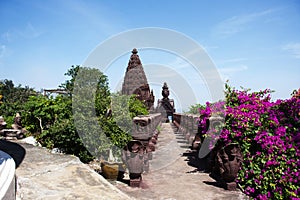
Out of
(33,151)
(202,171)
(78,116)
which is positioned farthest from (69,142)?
(202,171)

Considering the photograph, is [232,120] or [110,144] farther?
[110,144]

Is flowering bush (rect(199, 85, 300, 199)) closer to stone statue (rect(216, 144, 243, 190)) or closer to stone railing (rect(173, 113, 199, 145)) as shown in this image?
stone statue (rect(216, 144, 243, 190))

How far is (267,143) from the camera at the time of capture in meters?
4.57

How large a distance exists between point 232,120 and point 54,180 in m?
3.97

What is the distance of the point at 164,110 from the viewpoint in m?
24.8

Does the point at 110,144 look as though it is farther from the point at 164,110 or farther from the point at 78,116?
the point at 164,110

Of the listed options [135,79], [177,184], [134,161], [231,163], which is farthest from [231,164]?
[135,79]

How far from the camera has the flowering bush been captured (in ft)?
13.9

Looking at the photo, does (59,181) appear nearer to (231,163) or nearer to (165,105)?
(231,163)

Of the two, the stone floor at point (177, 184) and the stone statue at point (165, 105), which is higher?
the stone statue at point (165, 105)

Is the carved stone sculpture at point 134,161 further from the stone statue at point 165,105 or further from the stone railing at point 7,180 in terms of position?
the stone statue at point 165,105

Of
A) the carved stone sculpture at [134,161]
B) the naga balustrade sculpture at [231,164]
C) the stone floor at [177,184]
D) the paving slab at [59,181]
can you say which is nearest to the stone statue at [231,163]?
the naga balustrade sculpture at [231,164]

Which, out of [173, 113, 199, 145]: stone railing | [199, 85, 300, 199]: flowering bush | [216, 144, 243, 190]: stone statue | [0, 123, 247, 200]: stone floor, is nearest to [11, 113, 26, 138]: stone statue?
[0, 123, 247, 200]: stone floor

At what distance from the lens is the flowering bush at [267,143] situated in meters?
4.23
